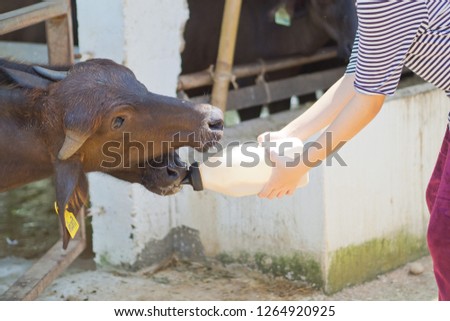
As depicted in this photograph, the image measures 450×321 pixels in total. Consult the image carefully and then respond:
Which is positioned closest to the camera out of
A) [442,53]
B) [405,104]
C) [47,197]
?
[442,53]

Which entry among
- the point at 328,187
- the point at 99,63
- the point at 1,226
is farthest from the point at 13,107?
the point at 1,226

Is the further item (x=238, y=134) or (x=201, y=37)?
(x=201, y=37)

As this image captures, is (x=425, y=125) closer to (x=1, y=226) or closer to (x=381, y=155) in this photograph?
(x=381, y=155)

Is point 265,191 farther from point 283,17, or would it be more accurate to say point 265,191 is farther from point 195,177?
point 283,17

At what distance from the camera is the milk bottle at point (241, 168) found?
387cm

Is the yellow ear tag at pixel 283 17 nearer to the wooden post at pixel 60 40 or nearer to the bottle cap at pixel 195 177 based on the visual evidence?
the wooden post at pixel 60 40

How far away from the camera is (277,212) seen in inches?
223

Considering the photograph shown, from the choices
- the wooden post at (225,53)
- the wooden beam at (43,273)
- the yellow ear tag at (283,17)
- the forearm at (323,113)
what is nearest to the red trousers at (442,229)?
the forearm at (323,113)

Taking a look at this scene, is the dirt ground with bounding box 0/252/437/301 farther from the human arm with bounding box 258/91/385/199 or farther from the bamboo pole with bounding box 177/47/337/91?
the human arm with bounding box 258/91/385/199

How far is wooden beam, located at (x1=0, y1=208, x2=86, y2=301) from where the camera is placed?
5102mm

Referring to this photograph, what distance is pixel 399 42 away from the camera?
3330 mm

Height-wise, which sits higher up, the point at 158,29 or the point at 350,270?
the point at 158,29

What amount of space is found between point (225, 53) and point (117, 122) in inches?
91.2
